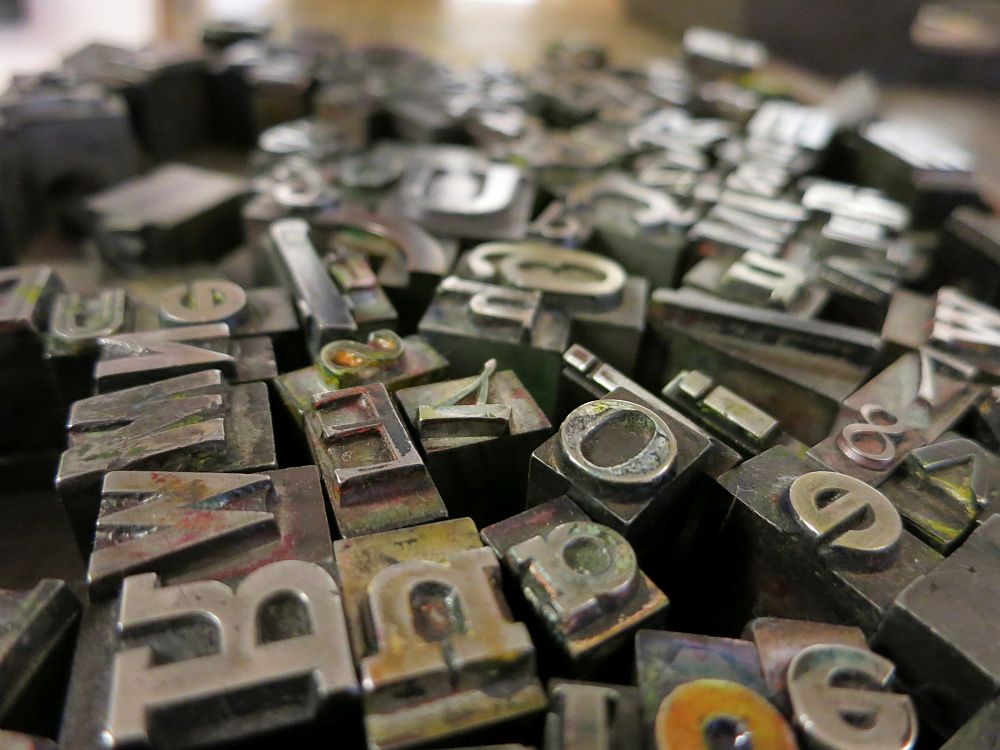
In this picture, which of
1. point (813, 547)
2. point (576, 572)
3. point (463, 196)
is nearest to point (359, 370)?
point (576, 572)

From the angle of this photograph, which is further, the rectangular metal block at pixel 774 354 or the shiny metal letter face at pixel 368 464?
the rectangular metal block at pixel 774 354

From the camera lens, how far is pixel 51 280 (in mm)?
2242

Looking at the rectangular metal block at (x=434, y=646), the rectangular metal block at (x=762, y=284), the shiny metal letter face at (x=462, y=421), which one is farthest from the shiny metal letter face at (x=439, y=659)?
the rectangular metal block at (x=762, y=284)

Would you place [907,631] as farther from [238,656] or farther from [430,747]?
[238,656]

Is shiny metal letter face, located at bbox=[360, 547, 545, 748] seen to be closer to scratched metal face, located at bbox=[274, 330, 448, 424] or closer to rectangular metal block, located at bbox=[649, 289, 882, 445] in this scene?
scratched metal face, located at bbox=[274, 330, 448, 424]

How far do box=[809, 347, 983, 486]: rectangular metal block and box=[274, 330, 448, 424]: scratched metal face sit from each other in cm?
102

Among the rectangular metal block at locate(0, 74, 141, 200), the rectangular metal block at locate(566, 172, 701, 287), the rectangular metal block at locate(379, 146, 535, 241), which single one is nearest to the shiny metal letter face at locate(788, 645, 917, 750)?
the rectangular metal block at locate(566, 172, 701, 287)

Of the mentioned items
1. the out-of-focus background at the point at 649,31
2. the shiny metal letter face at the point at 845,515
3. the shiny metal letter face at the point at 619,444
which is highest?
the shiny metal letter face at the point at 619,444

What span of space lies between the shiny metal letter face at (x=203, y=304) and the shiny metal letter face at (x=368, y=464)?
48cm

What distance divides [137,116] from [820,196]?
3.31 metres

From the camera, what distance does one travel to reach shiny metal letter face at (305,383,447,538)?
1.64 m

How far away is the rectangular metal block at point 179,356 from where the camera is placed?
190cm

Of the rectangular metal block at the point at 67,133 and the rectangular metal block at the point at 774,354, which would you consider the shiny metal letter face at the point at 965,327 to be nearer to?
the rectangular metal block at the point at 774,354

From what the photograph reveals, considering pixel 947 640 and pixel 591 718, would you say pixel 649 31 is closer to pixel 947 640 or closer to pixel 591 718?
pixel 947 640
